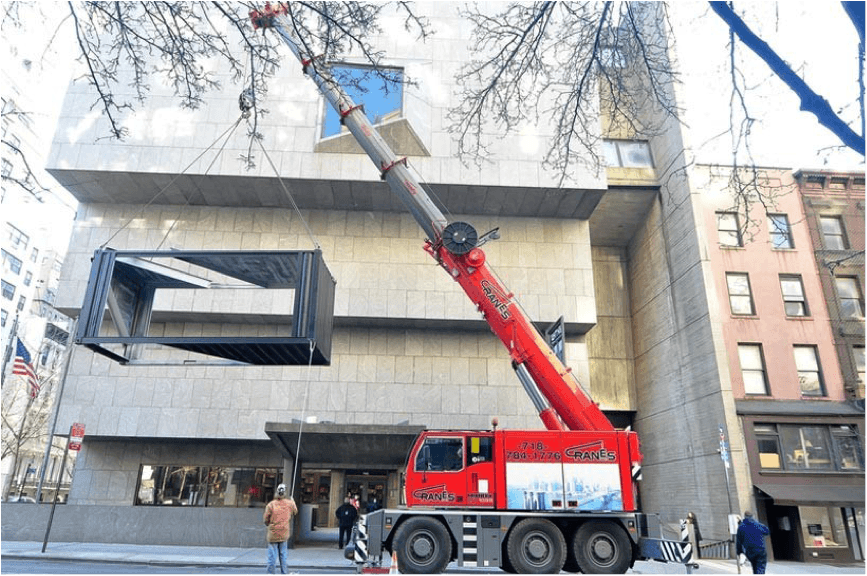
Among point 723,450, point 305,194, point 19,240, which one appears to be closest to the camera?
point 723,450

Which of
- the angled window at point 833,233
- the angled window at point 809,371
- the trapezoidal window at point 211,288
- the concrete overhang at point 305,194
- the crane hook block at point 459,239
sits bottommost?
the trapezoidal window at point 211,288

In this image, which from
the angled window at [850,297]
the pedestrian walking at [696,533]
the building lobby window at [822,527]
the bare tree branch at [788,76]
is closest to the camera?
the bare tree branch at [788,76]

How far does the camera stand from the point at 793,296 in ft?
75.2

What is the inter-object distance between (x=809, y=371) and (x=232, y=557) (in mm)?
22215

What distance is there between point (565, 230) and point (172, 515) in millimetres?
19345

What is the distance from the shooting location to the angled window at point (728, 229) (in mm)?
23625

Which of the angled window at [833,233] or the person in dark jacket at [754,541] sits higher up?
the angled window at [833,233]

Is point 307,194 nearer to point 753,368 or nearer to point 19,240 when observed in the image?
point 753,368

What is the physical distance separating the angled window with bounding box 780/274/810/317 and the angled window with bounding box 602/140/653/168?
8143mm

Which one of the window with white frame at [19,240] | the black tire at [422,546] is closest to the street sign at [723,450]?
the black tire at [422,546]

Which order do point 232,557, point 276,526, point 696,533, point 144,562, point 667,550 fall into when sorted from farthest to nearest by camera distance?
point 696,533 → point 232,557 → point 144,562 → point 667,550 → point 276,526

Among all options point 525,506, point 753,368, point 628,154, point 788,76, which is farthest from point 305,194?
point 753,368

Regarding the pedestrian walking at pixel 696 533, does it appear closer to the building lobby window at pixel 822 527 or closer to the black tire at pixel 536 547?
the building lobby window at pixel 822 527

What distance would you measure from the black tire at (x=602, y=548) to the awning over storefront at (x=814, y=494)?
1072 centimetres
